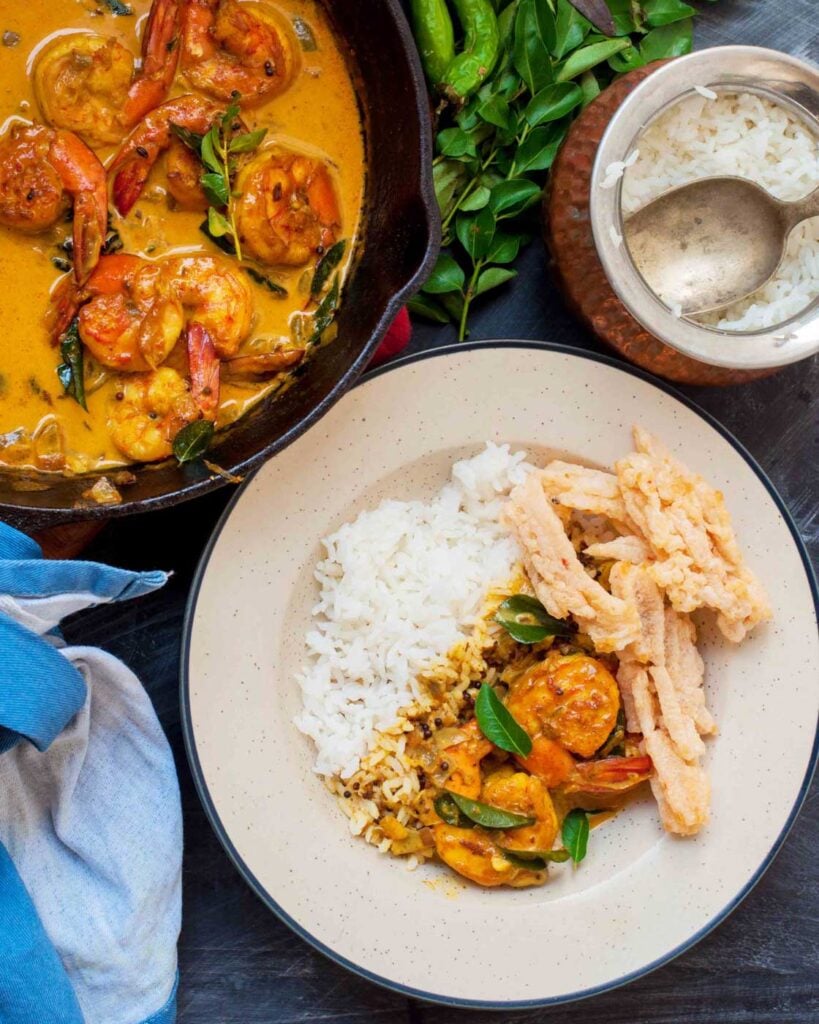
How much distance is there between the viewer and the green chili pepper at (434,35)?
2336 millimetres

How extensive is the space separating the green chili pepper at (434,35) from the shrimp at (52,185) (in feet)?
2.51

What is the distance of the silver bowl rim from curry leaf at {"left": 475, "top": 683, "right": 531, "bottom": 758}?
859 mm

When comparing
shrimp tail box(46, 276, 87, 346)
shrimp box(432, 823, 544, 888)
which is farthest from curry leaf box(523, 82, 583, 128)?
shrimp box(432, 823, 544, 888)

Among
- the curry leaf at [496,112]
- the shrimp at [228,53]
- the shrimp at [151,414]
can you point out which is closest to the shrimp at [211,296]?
the shrimp at [151,414]

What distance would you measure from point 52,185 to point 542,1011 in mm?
Result: 2195

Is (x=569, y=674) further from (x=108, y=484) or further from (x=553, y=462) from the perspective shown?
(x=108, y=484)

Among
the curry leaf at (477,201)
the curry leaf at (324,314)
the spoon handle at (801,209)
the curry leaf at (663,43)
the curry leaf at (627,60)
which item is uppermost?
the curry leaf at (663,43)

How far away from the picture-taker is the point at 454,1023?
261 cm

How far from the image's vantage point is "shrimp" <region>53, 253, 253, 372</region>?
2146mm

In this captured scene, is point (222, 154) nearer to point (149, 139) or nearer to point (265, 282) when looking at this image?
point (149, 139)

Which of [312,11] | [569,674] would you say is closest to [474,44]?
[312,11]

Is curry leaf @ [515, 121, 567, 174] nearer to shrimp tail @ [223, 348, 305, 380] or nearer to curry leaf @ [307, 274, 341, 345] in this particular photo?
curry leaf @ [307, 274, 341, 345]

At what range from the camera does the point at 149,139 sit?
2145mm

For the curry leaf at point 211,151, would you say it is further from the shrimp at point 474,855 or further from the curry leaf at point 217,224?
the shrimp at point 474,855
